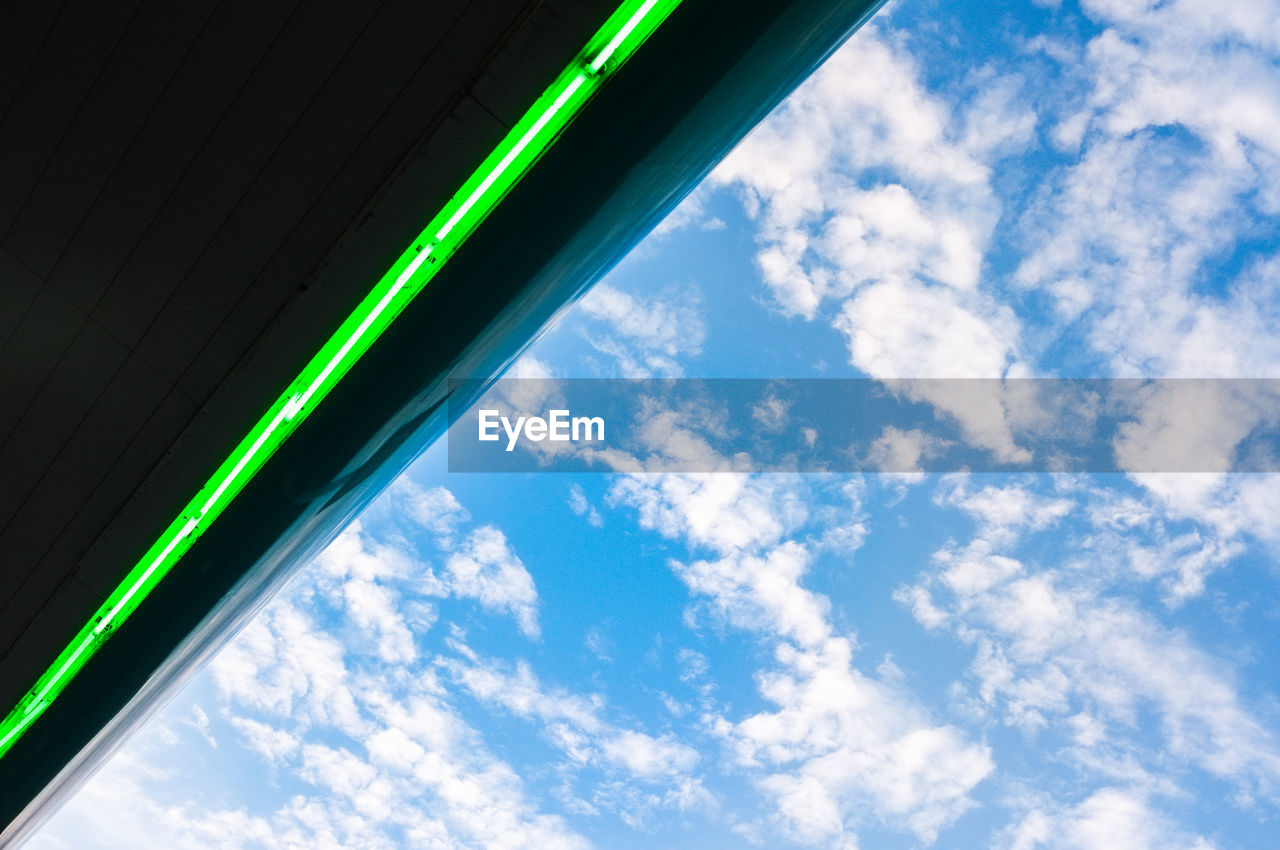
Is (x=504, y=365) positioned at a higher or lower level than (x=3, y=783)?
higher

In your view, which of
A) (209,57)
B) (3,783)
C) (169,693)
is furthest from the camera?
(169,693)

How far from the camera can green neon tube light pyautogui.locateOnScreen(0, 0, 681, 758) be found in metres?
2.20

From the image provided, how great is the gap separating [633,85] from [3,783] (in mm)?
5221

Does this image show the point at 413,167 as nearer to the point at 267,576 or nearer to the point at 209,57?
the point at 209,57

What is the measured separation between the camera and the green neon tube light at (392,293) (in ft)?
7.22

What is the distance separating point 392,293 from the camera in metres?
2.67

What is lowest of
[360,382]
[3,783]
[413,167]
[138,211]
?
[3,783]

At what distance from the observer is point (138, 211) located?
2699 mm

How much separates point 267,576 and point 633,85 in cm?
300

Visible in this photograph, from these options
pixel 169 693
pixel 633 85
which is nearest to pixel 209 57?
pixel 633 85

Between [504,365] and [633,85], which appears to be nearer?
[633,85]

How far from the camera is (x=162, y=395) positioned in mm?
3064

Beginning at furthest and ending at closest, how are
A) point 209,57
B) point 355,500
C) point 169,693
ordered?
1. point 169,693
2. point 355,500
3. point 209,57

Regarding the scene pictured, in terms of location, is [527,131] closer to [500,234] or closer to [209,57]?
[500,234]
